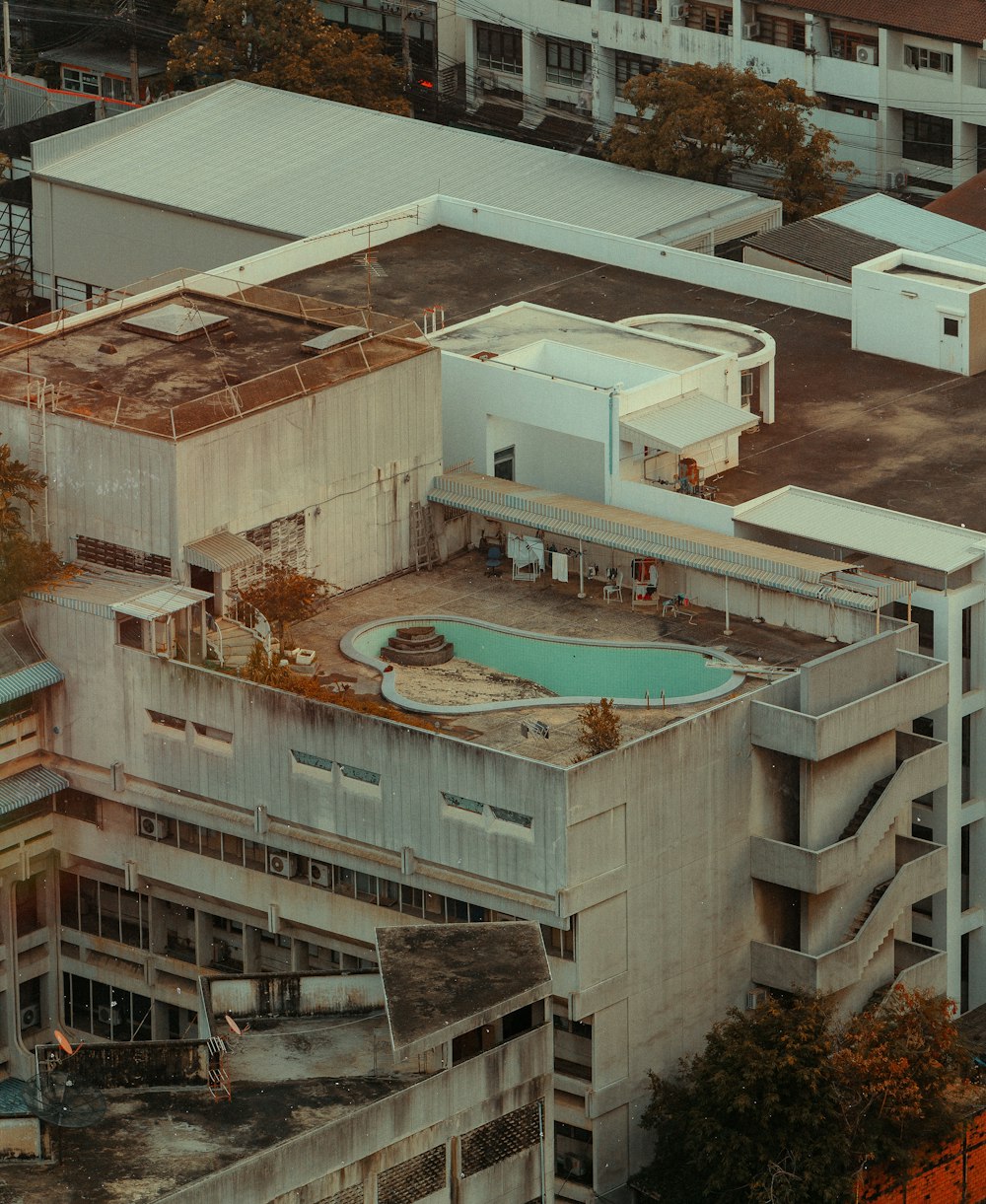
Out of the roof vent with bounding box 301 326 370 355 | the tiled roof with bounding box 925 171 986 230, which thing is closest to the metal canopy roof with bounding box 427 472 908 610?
the roof vent with bounding box 301 326 370 355

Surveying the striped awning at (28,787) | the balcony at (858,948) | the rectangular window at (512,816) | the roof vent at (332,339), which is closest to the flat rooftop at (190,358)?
the roof vent at (332,339)

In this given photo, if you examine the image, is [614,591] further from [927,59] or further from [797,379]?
[927,59]

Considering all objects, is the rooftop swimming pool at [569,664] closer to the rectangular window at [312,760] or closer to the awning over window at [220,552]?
the rectangular window at [312,760]

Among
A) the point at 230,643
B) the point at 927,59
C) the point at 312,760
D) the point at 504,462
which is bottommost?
the point at 312,760

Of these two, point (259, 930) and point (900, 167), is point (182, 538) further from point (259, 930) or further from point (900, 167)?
point (900, 167)

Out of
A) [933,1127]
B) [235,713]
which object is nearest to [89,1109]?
[235,713]

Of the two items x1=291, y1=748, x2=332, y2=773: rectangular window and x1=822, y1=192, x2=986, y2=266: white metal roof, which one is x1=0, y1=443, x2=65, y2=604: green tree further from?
x1=822, y1=192, x2=986, y2=266: white metal roof

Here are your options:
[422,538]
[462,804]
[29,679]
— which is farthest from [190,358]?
[462,804]
